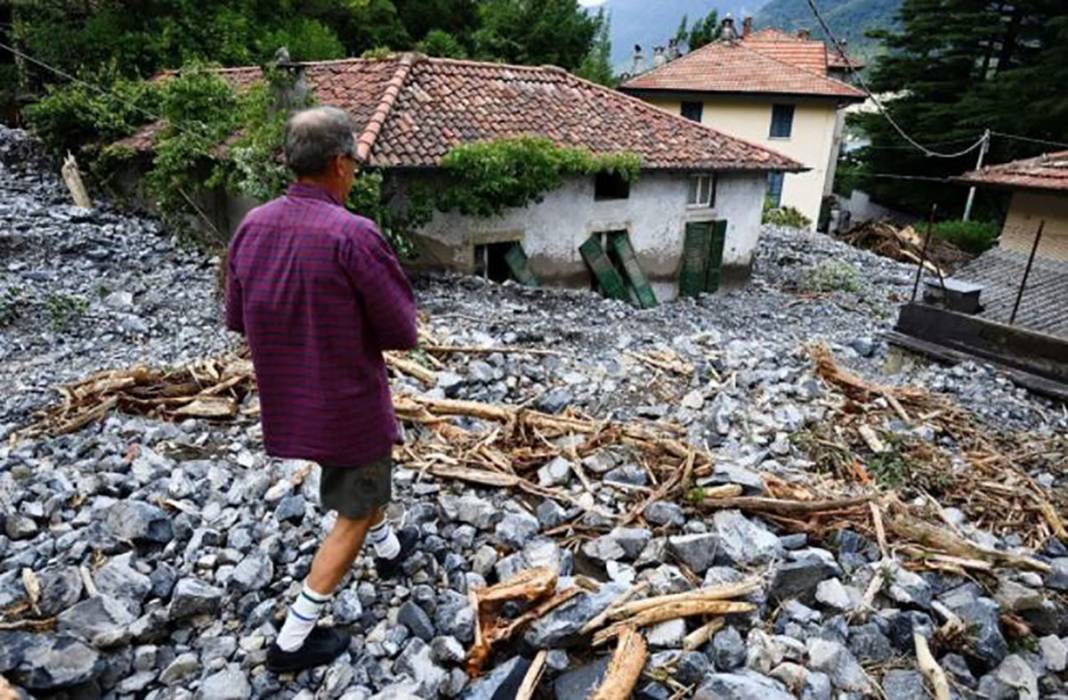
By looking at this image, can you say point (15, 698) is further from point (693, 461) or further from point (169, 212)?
point (169, 212)

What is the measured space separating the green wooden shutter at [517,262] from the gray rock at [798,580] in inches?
374

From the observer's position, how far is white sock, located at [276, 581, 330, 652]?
240cm

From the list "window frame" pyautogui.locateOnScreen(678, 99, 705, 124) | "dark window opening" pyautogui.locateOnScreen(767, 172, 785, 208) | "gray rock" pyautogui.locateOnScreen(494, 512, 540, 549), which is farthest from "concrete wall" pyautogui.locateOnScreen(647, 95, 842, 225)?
"gray rock" pyautogui.locateOnScreen(494, 512, 540, 549)

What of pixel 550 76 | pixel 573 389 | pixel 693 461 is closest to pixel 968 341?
pixel 573 389

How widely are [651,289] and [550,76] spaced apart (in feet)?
16.8

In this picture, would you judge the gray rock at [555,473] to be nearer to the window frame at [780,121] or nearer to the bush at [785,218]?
the bush at [785,218]

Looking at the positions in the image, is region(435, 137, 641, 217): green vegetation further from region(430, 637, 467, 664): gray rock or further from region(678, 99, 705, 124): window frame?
region(678, 99, 705, 124): window frame

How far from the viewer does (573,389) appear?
18.9 feet

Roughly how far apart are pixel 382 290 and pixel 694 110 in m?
27.0

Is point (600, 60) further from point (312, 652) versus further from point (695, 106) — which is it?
point (312, 652)

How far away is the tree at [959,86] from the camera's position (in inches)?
869

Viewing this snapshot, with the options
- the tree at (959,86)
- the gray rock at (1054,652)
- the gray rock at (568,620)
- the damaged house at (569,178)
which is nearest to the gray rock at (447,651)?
the gray rock at (568,620)

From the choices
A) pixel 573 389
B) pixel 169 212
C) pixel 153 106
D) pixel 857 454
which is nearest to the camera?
pixel 857 454

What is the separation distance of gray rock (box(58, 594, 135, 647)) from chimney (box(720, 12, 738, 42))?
100 ft
